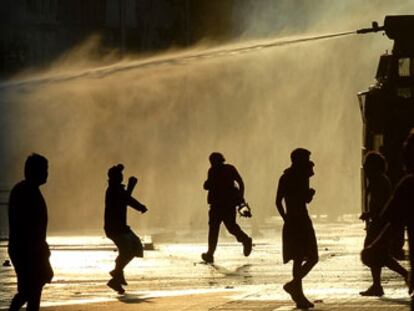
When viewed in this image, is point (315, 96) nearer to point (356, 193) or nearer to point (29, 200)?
point (356, 193)

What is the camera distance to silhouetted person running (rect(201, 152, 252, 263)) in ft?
78.6

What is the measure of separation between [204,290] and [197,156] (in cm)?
3757

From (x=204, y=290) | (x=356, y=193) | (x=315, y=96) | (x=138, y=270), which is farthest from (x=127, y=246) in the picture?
(x=356, y=193)

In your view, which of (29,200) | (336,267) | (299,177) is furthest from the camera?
(336,267)

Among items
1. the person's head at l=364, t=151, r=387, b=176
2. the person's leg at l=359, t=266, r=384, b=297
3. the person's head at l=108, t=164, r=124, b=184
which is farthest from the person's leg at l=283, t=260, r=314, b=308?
the person's head at l=108, t=164, r=124, b=184

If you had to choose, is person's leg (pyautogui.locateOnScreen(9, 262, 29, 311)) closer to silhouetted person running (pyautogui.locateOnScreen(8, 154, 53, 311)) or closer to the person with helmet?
silhouetted person running (pyautogui.locateOnScreen(8, 154, 53, 311))

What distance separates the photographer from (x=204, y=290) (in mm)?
18391

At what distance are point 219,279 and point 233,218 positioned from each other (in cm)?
417

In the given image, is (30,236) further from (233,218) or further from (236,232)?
(233,218)

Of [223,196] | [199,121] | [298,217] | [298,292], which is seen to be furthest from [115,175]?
[199,121]

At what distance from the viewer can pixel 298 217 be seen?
16.9m

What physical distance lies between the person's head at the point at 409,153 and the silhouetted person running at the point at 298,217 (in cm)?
459

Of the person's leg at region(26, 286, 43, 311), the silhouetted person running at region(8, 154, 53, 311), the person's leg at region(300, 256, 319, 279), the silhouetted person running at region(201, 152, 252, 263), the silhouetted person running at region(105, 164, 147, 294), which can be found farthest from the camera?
the silhouetted person running at region(201, 152, 252, 263)

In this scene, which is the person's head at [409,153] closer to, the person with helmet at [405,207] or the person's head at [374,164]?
the person with helmet at [405,207]
